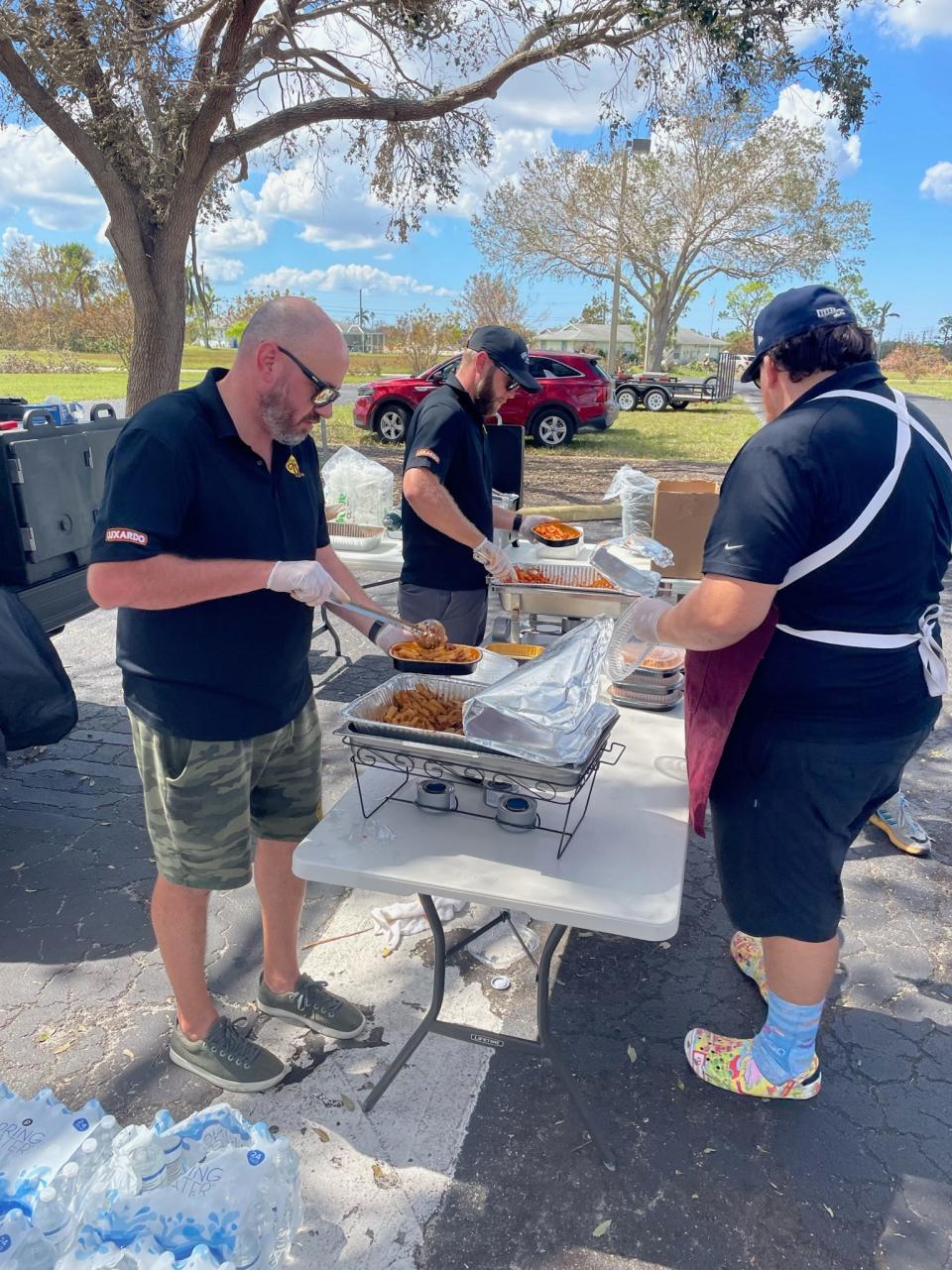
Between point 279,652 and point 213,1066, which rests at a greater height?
point 279,652

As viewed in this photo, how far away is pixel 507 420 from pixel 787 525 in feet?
45.7

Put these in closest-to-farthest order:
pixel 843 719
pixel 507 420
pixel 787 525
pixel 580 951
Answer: pixel 787 525 → pixel 843 719 → pixel 580 951 → pixel 507 420

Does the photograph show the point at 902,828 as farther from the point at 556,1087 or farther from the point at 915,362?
the point at 915,362

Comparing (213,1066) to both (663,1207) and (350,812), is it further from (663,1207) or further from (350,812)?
(663,1207)

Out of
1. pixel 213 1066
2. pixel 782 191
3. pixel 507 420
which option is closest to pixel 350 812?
pixel 213 1066

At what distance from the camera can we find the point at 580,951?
2.76 metres

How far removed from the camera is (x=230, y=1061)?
214 cm

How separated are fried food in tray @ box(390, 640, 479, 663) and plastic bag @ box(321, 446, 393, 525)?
294 centimetres

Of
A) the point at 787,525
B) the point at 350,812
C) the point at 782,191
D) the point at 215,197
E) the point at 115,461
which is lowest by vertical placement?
the point at 350,812

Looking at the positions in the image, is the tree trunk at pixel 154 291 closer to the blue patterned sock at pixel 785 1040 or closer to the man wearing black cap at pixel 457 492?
the man wearing black cap at pixel 457 492

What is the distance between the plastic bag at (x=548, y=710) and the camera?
1.68m

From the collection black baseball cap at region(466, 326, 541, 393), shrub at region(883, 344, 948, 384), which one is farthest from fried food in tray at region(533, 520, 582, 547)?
shrub at region(883, 344, 948, 384)

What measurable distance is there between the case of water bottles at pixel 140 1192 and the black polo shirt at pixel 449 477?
2107 millimetres

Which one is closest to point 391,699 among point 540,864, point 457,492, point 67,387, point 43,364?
point 540,864
